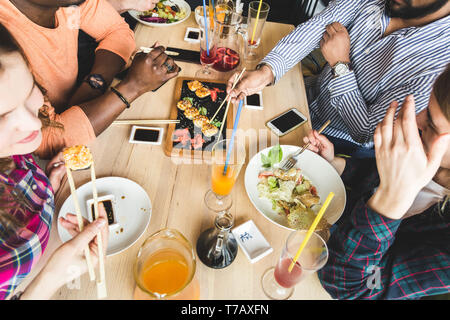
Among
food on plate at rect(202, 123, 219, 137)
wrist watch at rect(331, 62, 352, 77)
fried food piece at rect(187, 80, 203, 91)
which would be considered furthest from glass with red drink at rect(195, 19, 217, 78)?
wrist watch at rect(331, 62, 352, 77)

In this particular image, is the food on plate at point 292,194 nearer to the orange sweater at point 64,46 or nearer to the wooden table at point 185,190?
the wooden table at point 185,190

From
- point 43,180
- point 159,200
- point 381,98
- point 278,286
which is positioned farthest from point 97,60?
point 381,98

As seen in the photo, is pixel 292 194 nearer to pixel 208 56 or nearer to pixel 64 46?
pixel 208 56

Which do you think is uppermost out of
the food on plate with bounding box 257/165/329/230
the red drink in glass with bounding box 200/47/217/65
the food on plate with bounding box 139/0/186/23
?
the food on plate with bounding box 139/0/186/23

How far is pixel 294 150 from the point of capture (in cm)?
124

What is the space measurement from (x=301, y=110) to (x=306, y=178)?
42cm

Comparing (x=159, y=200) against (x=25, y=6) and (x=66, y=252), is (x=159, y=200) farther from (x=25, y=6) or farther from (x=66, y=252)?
(x=25, y=6)

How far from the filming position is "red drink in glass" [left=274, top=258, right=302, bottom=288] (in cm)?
81

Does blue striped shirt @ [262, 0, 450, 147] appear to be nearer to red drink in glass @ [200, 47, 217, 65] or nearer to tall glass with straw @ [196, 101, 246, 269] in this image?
red drink in glass @ [200, 47, 217, 65]

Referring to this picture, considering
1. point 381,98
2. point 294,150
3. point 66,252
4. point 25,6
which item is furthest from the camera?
point 381,98

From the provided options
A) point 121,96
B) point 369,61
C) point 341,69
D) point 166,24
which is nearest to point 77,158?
point 121,96

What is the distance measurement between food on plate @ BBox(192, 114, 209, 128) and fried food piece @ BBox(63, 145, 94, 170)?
490 millimetres

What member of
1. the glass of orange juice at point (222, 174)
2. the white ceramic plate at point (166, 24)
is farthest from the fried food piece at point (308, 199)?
the white ceramic plate at point (166, 24)

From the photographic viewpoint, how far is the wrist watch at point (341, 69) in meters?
1.46
